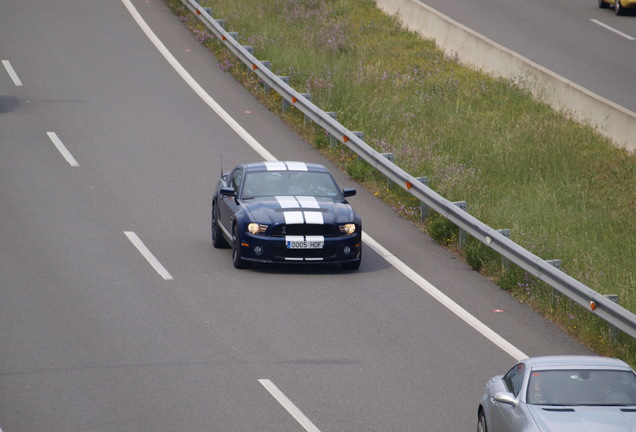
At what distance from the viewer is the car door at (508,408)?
898cm

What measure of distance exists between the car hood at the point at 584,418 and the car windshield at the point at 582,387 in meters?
0.18

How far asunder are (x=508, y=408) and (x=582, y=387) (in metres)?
0.63

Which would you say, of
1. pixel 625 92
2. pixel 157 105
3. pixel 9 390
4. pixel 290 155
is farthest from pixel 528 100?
pixel 9 390

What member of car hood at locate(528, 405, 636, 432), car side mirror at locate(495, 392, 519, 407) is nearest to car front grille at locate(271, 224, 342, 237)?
car side mirror at locate(495, 392, 519, 407)

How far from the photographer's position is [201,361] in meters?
12.3

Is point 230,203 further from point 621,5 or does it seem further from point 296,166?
point 621,5

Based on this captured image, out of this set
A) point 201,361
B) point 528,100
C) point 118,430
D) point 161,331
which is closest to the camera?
point 118,430

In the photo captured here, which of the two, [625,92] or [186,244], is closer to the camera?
[186,244]

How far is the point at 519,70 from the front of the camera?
26.9 meters

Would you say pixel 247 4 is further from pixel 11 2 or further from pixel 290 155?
pixel 290 155

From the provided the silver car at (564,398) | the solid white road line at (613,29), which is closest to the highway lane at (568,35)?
the solid white road line at (613,29)

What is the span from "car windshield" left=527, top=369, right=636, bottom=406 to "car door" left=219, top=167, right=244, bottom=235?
774cm

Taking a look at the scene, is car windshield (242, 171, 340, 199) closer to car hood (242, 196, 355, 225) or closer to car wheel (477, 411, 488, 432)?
car hood (242, 196, 355, 225)

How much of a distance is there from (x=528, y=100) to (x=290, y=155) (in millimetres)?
6318
